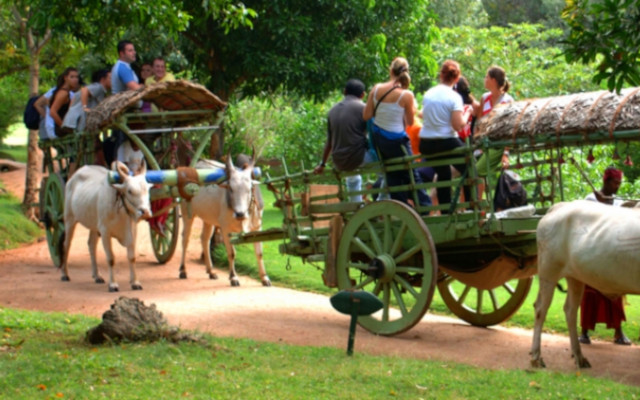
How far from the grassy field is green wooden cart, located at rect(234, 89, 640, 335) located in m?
1.31

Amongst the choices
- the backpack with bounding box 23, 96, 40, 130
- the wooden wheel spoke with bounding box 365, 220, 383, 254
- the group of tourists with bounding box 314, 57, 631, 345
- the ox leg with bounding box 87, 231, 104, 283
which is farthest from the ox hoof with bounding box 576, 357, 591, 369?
the backpack with bounding box 23, 96, 40, 130

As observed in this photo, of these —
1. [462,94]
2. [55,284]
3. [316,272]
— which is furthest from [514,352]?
[55,284]

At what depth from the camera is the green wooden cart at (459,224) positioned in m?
7.38

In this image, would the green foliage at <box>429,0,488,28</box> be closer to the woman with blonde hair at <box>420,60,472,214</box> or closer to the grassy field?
the woman with blonde hair at <box>420,60,472,214</box>

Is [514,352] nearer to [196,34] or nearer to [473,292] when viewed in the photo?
[473,292]

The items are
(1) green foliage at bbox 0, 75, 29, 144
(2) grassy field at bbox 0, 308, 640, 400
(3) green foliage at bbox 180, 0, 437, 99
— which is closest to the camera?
(2) grassy field at bbox 0, 308, 640, 400

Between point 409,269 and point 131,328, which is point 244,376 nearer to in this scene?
point 131,328

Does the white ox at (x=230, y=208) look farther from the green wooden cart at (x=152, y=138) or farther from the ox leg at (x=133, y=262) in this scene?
the ox leg at (x=133, y=262)

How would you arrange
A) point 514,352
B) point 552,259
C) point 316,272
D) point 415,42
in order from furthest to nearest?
point 415,42
point 316,272
point 514,352
point 552,259

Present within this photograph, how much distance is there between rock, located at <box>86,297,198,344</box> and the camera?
7797mm

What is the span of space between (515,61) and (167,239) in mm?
9811

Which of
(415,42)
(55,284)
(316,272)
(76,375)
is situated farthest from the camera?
(415,42)

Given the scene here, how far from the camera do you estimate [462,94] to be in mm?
9977

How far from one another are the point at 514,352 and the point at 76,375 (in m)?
4.17
